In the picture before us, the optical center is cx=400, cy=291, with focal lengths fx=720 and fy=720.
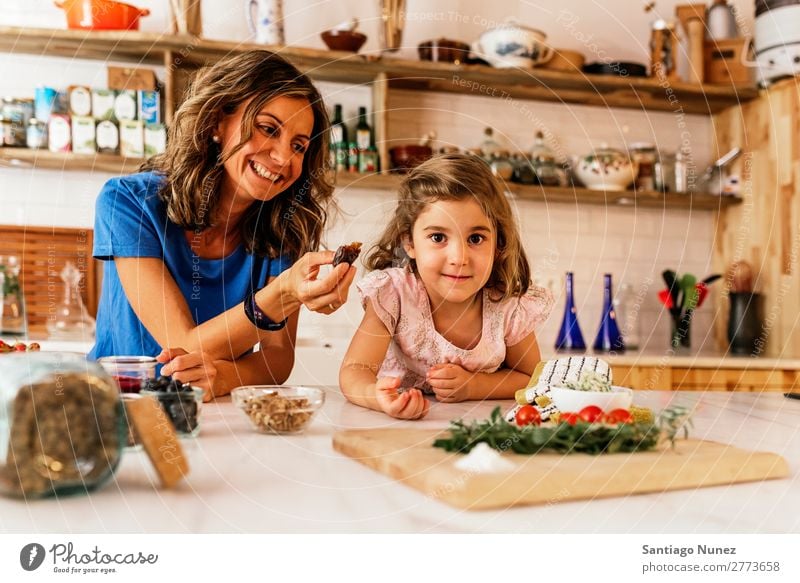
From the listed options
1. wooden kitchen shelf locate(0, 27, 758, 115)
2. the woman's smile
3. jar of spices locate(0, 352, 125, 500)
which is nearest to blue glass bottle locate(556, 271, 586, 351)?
wooden kitchen shelf locate(0, 27, 758, 115)

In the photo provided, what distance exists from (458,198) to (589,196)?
2.92ft

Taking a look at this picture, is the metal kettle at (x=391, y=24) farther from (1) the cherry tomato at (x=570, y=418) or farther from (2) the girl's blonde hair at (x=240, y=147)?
(1) the cherry tomato at (x=570, y=418)

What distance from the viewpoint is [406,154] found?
1.45 m

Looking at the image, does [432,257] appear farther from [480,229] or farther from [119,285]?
[119,285]

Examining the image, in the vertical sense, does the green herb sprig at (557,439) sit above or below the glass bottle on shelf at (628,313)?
above

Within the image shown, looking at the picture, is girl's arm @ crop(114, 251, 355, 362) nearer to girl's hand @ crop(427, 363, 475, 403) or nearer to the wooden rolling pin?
girl's hand @ crop(427, 363, 475, 403)

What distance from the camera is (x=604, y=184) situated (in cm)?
165

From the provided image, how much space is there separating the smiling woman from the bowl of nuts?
157mm

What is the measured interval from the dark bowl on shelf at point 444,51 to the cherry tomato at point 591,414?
110 centimetres

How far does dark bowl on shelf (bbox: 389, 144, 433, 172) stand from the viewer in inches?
55.6

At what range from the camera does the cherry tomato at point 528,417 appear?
500mm

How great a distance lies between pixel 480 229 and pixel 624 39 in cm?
108

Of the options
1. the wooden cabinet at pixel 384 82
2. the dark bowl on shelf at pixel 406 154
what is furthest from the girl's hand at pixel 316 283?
the dark bowl on shelf at pixel 406 154
